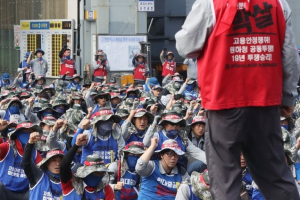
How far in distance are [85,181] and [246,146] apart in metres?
4.43

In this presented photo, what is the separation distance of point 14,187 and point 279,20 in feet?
21.6

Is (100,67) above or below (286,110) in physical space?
below

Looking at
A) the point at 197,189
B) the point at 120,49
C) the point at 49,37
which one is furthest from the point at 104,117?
the point at 49,37

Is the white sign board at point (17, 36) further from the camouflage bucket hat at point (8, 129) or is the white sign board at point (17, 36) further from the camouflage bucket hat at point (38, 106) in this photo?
the camouflage bucket hat at point (8, 129)

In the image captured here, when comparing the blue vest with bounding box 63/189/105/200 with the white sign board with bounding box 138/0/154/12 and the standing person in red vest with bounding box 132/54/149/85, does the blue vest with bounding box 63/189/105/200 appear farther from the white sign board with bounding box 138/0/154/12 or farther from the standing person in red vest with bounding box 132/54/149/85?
the white sign board with bounding box 138/0/154/12

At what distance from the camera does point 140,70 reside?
25.8m

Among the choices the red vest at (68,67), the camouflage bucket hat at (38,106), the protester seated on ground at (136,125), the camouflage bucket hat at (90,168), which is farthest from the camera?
the red vest at (68,67)

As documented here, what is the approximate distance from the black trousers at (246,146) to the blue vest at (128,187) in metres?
5.62

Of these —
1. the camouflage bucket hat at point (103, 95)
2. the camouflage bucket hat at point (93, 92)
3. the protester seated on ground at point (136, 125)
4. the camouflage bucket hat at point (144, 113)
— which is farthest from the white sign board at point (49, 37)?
the protester seated on ground at point (136, 125)

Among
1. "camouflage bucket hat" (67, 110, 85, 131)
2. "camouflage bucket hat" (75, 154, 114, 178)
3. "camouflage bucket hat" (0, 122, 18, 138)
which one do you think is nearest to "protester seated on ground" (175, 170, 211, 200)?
"camouflage bucket hat" (75, 154, 114, 178)

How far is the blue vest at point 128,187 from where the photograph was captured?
33.1ft

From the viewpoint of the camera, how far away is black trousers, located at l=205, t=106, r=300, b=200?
4.46 meters

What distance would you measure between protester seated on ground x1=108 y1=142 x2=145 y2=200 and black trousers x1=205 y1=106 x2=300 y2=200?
5610 mm

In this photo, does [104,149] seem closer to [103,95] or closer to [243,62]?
[103,95]
